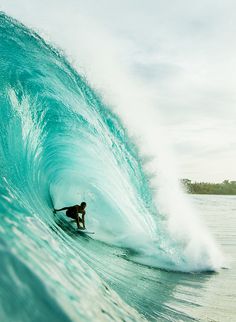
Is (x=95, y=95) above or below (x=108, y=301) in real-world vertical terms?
above

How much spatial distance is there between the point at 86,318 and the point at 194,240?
313 inches

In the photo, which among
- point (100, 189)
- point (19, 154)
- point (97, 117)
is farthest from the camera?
point (100, 189)

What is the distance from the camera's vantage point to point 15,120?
9133 millimetres

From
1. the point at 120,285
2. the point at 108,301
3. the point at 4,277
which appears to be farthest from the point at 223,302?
the point at 4,277

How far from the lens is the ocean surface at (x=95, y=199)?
19.7 ft

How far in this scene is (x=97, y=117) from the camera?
11141 millimetres

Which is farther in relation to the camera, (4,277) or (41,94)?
(41,94)

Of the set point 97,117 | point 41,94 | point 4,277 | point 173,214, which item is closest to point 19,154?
point 41,94

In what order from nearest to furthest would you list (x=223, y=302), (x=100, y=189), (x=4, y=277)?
1. (x=4, y=277)
2. (x=223, y=302)
3. (x=100, y=189)

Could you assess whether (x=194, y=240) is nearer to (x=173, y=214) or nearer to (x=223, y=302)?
(x=173, y=214)

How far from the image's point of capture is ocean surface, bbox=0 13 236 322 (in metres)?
6.02

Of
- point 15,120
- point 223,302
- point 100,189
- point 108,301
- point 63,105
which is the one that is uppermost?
point 63,105

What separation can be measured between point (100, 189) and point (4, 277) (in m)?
8.99

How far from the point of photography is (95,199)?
12.2 meters
